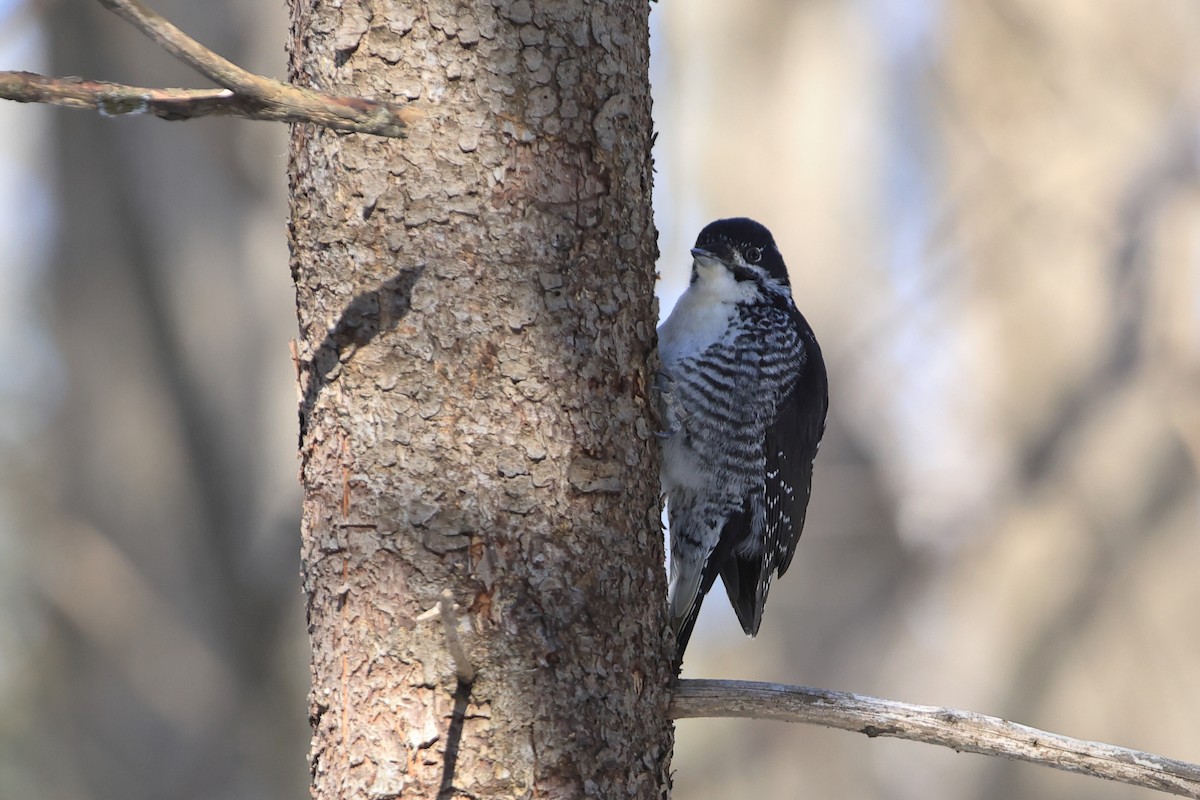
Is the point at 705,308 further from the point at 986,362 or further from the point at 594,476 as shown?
the point at 986,362

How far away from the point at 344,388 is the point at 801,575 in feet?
22.4

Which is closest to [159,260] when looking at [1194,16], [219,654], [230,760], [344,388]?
[219,654]

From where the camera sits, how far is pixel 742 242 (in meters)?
3.43

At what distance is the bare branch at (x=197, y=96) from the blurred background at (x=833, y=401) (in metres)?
4.06

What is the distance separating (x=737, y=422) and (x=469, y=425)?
5.12 ft

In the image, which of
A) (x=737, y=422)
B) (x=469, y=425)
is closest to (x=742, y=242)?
(x=737, y=422)

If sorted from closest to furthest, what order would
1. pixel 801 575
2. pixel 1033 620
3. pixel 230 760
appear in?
pixel 230 760, pixel 1033 620, pixel 801 575

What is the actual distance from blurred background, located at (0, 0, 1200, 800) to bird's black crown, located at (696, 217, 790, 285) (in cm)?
269

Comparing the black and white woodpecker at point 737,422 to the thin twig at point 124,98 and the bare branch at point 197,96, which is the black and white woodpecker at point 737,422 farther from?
the thin twig at point 124,98

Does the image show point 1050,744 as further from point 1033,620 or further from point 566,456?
point 1033,620

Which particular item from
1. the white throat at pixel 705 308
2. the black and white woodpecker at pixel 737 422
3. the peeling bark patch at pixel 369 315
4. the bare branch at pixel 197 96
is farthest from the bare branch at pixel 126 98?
the white throat at pixel 705 308

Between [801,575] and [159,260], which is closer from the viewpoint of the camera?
[159,260]

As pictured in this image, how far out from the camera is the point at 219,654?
532 cm

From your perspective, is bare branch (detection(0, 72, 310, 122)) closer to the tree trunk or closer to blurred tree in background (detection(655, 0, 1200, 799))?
the tree trunk
